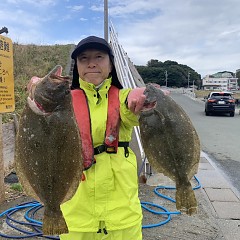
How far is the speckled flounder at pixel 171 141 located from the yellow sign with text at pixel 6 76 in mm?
3794

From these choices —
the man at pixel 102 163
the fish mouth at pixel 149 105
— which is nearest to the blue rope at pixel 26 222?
the man at pixel 102 163

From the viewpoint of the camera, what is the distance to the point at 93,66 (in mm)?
2467

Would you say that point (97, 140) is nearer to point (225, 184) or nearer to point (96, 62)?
point (96, 62)

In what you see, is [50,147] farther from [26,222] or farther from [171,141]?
[26,222]

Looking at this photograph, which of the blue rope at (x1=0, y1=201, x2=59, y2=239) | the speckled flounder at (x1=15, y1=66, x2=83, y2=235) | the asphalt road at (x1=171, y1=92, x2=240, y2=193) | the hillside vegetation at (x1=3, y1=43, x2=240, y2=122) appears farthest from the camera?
the hillside vegetation at (x1=3, y1=43, x2=240, y2=122)

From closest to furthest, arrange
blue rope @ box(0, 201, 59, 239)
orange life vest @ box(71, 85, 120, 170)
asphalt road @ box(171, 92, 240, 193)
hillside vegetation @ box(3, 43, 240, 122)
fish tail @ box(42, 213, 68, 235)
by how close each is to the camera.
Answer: fish tail @ box(42, 213, 68, 235), orange life vest @ box(71, 85, 120, 170), blue rope @ box(0, 201, 59, 239), asphalt road @ box(171, 92, 240, 193), hillside vegetation @ box(3, 43, 240, 122)

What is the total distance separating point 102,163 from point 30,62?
15214 millimetres

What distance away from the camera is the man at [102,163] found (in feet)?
7.87

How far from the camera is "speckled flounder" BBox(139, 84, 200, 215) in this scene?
2.16 m

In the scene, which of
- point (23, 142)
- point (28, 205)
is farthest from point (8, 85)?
point (23, 142)

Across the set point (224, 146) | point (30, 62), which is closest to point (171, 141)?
point (224, 146)

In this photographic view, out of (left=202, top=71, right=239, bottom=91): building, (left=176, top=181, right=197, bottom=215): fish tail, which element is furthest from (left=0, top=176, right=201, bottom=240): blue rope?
(left=202, top=71, right=239, bottom=91): building

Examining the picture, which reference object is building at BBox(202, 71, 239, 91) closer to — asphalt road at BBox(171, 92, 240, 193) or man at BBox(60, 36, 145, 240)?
asphalt road at BBox(171, 92, 240, 193)

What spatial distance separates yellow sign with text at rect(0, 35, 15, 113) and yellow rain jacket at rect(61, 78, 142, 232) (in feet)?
11.0
